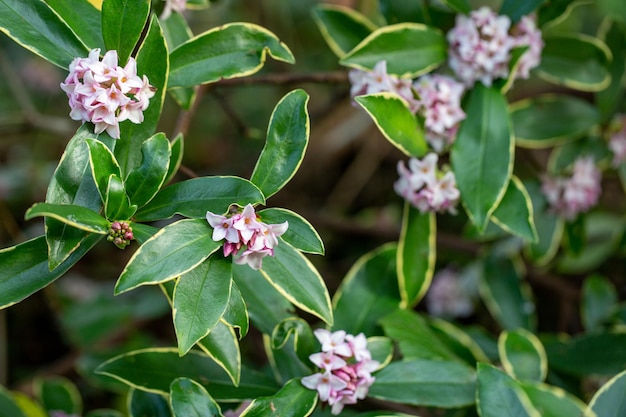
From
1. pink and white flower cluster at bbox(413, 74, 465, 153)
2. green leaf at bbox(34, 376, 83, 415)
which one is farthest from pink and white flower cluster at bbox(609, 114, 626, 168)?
green leaf at bbox(34, 376, 83, 415)

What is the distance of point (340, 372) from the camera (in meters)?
1.13

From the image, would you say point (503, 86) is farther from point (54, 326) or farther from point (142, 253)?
point (54, 326)

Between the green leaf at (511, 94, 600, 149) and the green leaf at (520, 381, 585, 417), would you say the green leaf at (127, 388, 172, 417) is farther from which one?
the green leaf at (511, 94, 600, 149)

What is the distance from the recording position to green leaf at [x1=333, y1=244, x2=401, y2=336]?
142 centimetres

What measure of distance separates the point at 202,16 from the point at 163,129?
0.48 meters

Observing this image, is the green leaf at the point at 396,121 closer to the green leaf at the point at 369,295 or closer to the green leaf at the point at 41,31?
the green leaf at the point at 369,295

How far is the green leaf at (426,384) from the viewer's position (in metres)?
1.24

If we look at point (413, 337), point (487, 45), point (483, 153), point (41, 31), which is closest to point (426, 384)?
point (413, 337)

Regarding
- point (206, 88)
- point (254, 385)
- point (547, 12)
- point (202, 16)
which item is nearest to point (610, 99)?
point (547, 12)

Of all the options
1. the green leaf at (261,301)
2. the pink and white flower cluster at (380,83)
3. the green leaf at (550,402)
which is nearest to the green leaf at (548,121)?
the pink and white flower cluster at (380,83)

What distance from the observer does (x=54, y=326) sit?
2.47 m

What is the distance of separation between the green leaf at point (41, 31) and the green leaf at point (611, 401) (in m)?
1.05

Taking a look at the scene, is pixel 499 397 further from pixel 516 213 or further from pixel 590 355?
pixel 590 355

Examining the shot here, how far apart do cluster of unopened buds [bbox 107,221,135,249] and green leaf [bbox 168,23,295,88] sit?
12.3 inches
